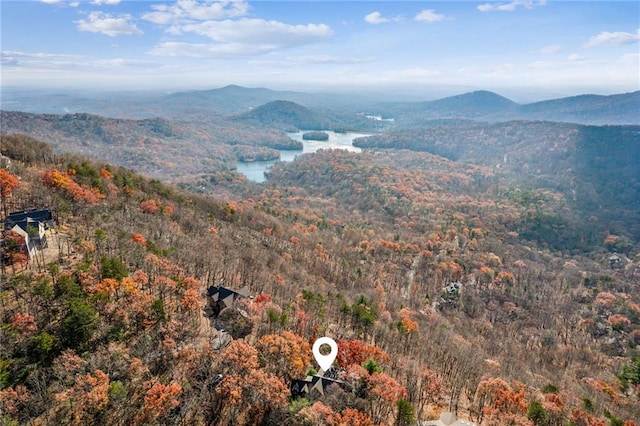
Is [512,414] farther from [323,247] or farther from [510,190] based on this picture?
[510,190]

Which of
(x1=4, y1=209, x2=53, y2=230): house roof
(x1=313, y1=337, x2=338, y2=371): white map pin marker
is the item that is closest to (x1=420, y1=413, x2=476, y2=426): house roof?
(x1=313, y1=337, x2=338, y2=371): white map pin marker

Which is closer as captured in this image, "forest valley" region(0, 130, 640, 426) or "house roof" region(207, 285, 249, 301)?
"forest valley" region(0, 130, 640, 426)

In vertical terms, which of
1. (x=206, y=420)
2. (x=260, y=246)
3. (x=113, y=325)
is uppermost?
(x=113, y=325)

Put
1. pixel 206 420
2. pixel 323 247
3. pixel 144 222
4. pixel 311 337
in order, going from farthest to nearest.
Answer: pixel 323 247 → pixel 144 222 → pixel 311 337 → pixel 206 420

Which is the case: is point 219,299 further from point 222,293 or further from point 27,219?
point 27,219

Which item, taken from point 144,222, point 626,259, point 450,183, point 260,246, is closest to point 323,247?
point 260,246

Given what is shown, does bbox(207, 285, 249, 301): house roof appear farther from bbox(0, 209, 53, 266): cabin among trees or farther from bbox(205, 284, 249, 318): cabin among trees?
bbox(0, 209, 53, 266): cabin among trees

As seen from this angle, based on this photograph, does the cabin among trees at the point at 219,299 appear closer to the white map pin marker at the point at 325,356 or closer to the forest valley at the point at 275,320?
the forest valley at the point at 275,320
